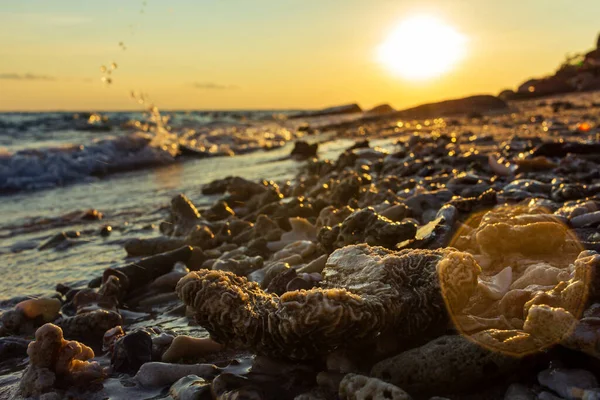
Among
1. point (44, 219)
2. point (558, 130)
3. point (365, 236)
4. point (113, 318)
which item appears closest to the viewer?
point (113, 318)

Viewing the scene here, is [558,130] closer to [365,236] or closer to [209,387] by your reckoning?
[365,236]

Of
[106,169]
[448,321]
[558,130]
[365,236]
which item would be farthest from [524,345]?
[106,169]

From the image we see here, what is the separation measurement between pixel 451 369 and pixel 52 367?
1.76m

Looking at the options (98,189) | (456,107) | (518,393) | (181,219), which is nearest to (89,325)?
(518,393)

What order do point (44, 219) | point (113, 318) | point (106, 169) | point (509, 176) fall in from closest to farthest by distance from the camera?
point (113, 318)
point (509, 176)
point (44, 219)
point (106, 169)

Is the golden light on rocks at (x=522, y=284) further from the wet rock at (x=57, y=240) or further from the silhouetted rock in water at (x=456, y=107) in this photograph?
the silhouetted rock in water at (x=456, y=107)

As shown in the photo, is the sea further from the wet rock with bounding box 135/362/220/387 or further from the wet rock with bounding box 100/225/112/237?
the wet rock with bounding box 135/362/220/387

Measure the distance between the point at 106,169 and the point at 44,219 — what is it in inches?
259

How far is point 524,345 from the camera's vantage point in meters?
1.97

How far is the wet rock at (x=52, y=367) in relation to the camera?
2.40 m

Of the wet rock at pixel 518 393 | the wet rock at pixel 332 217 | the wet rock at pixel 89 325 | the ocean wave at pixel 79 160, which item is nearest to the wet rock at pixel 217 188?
the wet rock at pixel 332 217

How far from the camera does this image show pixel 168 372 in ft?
7.97

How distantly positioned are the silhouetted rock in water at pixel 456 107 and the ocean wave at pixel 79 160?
13739mm

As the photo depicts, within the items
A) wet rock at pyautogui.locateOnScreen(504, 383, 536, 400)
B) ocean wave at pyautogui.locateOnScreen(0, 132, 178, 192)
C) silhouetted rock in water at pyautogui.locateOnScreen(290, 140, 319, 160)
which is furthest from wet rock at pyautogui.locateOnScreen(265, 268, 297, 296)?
silhouetted rock in water at pyautogui.locateOnScreen(290, 140, 319, 160)
